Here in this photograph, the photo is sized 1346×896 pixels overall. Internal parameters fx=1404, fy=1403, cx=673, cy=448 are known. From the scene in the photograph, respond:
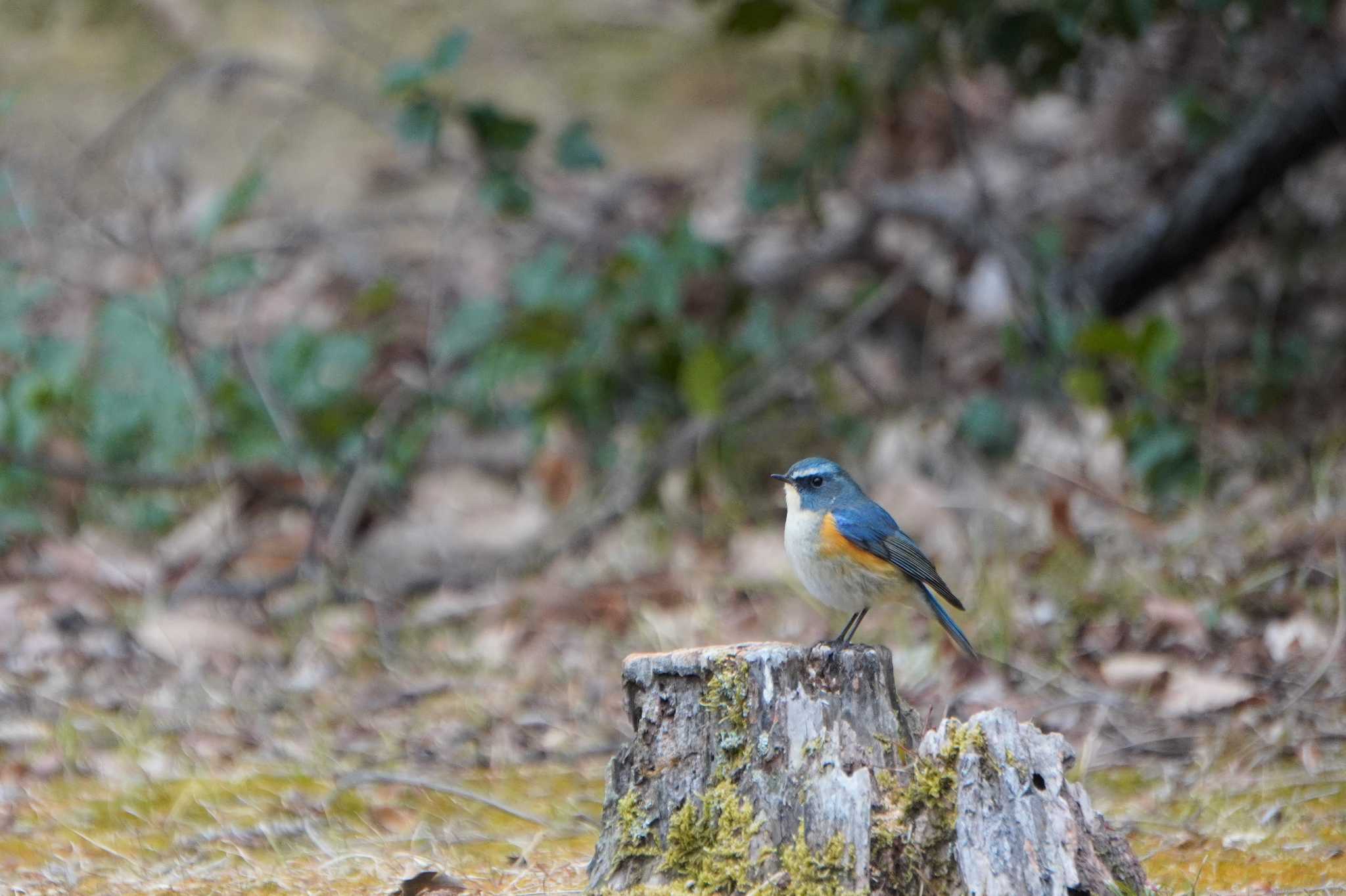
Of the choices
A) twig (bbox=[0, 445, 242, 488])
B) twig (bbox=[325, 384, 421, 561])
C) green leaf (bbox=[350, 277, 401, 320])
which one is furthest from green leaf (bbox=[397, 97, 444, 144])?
twig (bbox=[0, 445, 242, 488])

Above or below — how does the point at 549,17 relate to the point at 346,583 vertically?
above

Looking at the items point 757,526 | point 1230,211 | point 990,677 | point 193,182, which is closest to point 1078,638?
point 990,677

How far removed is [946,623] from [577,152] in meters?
2.65

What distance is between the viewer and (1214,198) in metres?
6.17

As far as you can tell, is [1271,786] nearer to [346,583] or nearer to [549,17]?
[346,583]

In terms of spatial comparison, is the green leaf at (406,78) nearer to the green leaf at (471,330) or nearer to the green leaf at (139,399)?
the green leaf at (471,330)

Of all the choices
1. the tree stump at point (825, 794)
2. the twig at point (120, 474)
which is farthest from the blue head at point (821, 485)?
the twig at point (120, 474)

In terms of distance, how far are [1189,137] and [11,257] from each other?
606 cm

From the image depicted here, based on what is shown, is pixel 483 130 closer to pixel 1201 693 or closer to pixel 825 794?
pixel 1201 693

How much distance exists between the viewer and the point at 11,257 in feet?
25.1

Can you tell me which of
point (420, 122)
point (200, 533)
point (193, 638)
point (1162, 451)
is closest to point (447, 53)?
point (420, 122)

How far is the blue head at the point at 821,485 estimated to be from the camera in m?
3.76

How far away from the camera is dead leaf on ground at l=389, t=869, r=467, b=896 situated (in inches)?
112

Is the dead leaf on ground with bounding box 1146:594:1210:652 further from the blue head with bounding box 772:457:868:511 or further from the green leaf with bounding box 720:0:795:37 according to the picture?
the green leaf with bounding box 720:0:795:37
